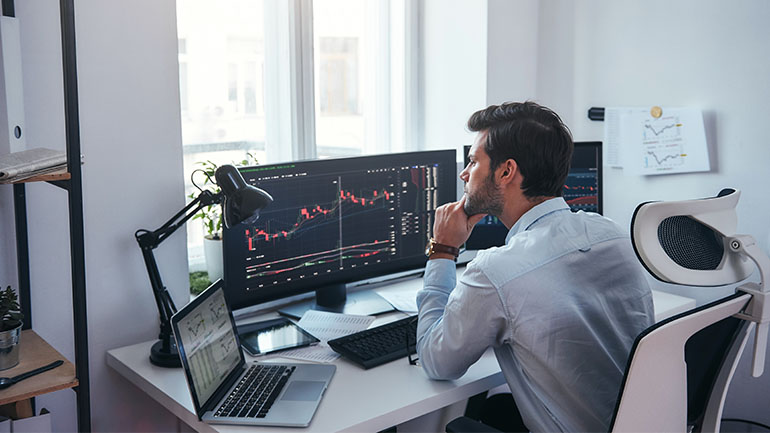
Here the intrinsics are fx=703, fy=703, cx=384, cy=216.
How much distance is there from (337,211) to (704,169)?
1.24 metres

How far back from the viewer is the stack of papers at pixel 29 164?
1318 millimetres

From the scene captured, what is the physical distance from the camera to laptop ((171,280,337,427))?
140cm

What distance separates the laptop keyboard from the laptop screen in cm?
4

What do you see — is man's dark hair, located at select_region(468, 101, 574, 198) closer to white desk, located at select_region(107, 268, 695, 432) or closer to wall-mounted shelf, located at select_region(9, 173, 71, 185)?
white desk, located at select_region(107, 268, 695, 432)

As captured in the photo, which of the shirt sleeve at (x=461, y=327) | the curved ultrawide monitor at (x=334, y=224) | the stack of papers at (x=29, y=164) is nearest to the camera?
the stack of papers at (x=29, y=164)

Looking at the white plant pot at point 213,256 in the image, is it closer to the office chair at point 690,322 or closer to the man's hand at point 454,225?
the man's hand at point 454,225

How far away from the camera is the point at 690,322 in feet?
3.90

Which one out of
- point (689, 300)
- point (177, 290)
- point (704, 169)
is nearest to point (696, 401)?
point (689, 300)

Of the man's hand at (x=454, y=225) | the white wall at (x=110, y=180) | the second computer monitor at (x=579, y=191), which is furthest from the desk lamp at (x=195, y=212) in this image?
the second computer monitor at (x=579, y=191)

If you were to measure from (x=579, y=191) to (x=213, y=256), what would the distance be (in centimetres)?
118

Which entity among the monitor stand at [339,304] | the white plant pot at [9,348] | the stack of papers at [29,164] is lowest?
the monitor stand at [339,304]

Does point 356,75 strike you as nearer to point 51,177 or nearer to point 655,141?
point 655,141

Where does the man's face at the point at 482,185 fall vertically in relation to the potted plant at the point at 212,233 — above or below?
above

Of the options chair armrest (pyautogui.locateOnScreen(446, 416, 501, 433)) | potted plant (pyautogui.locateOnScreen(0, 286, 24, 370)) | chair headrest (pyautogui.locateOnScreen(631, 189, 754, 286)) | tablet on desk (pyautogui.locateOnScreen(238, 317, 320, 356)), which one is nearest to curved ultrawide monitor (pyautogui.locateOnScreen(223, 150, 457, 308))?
tablet on desk (pyautogui.locateOnScreen(238, 317, 320, 356))
